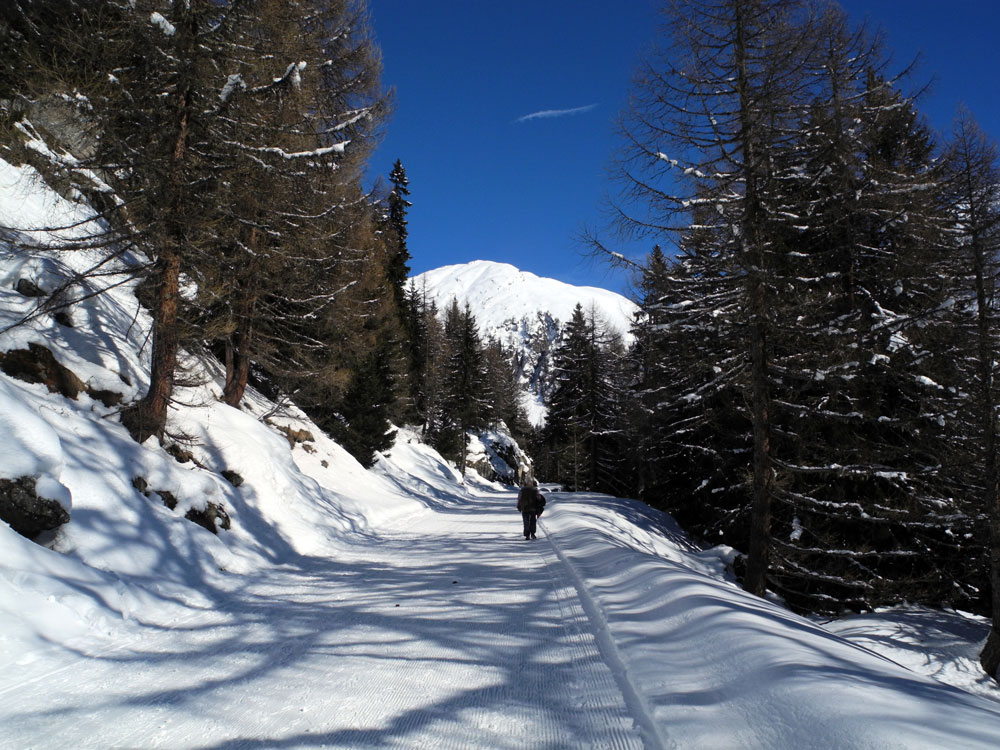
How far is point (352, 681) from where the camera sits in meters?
3.80

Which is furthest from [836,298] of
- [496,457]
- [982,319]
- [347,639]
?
[496,457]

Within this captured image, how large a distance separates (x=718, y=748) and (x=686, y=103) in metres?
9.55

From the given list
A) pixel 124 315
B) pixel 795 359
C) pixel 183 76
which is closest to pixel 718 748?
pixel 795 359

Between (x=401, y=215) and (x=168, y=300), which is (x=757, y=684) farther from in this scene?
(x=401, y=215)

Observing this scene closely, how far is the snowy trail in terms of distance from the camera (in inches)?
120

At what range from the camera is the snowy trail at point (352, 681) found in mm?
3053

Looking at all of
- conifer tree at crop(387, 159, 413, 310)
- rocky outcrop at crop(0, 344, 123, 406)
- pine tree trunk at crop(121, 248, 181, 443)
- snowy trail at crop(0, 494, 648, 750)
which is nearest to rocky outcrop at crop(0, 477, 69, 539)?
snowy trail at crop(0, 494, 648, 750)

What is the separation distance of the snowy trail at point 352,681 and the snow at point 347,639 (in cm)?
2

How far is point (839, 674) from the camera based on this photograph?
327 cm

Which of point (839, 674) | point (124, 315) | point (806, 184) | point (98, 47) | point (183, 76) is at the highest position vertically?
point (98, 47)

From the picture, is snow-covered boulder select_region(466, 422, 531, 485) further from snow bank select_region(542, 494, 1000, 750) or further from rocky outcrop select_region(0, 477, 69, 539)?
snow bank select_region(542, 494, 1000, 750)

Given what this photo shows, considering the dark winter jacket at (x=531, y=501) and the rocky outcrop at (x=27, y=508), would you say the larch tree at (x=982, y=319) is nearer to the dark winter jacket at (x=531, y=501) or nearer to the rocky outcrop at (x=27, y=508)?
the dark winter jacket at (x=531, y=501)

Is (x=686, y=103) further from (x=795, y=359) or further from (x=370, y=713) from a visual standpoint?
(x=370, y=713)

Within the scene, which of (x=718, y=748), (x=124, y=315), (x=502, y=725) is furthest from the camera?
(x=124, y=315)
